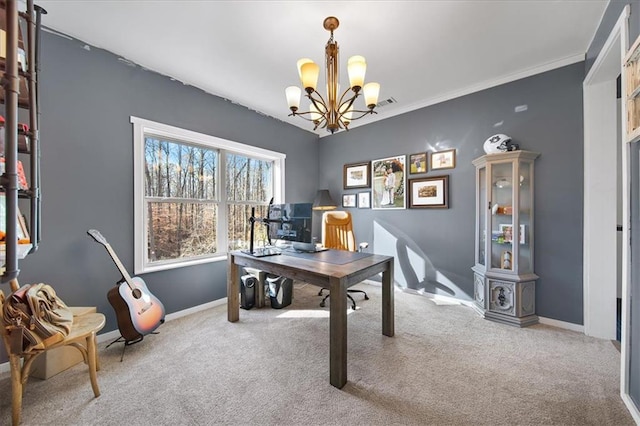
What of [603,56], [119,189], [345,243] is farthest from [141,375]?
[603,56]

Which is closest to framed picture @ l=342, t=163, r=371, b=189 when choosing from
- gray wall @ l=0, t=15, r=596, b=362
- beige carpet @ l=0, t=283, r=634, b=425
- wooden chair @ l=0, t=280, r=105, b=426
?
gray wall @ l=0, t=15, r=596, b=362

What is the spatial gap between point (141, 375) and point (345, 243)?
232cm

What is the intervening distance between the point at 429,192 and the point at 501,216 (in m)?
0.87

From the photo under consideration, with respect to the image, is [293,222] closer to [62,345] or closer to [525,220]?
[62,345]

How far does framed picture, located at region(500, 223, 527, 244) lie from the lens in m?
2.54

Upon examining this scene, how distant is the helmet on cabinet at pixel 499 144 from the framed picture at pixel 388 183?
1.04 meters

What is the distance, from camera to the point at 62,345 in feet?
4.76

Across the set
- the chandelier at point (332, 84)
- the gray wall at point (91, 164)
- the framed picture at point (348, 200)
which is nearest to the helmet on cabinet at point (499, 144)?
the chandelier at point (332, 84)

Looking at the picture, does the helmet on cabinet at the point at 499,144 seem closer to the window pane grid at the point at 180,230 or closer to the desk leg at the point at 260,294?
Answer: the desk leg at the point at 260,294

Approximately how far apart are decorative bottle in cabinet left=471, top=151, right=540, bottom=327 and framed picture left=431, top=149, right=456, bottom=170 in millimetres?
340

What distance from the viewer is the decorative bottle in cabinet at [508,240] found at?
2488mm

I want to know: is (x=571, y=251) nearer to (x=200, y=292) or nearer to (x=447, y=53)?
(x=447, y=53)

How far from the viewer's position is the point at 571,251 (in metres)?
2.39

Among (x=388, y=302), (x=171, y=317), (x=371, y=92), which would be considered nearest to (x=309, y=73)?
(x=371, y=92)
